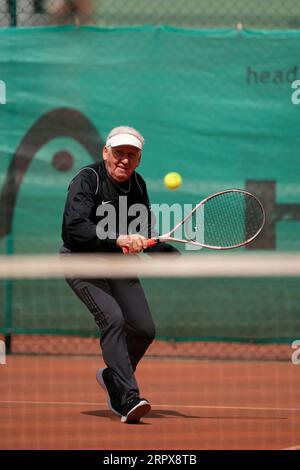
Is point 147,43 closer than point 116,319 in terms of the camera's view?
No

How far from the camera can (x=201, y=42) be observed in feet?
24.9

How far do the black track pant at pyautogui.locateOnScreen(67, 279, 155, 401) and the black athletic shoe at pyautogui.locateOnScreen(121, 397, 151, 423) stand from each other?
0.04m

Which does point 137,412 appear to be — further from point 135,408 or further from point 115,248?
point 115,248

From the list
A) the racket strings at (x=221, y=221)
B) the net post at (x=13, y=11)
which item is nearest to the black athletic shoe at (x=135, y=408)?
the racket strings at (x=221, y=221)

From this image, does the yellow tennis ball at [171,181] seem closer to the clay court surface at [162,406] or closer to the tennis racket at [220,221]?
the tennis racket at [220,221]

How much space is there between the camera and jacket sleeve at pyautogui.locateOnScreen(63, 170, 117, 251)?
16.7 ft

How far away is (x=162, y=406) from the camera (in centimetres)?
588

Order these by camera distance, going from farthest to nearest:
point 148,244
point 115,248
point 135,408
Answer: point 115,248, point 135,408, point 148,244

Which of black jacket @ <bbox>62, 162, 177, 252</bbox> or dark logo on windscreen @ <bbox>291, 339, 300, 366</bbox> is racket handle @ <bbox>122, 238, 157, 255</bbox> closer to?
black jacket @ <bbox>62, 162, 177, 252</bbox>

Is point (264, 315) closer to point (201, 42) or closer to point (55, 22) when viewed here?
point (201, 42)

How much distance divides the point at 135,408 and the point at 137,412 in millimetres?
34

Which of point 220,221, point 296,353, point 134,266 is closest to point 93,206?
point 134,266

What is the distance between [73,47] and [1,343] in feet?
7.18
